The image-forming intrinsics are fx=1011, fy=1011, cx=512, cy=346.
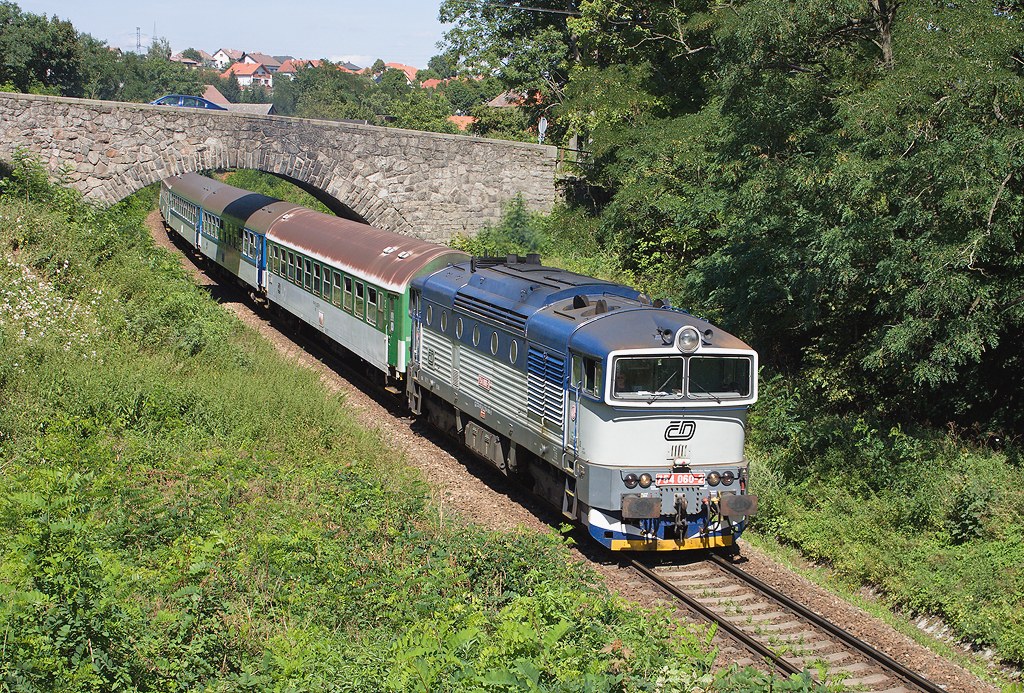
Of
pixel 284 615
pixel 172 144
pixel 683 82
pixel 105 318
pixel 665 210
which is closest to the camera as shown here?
pixel 284 615

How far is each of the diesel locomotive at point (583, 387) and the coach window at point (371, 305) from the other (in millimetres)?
112

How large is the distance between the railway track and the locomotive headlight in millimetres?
2784

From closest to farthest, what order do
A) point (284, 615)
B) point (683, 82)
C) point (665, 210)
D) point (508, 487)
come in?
1. point (284, 615)
2. point (508, 487)
3. point (665, 210)
4. point (683, 82)

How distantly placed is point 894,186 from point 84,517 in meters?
11.5

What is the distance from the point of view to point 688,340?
12.1 meters

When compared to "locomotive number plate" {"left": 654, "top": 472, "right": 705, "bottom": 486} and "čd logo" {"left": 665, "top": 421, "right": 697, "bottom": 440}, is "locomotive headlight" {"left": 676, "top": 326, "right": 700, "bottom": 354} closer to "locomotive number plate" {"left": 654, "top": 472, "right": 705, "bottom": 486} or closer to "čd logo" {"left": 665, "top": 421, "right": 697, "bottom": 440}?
"čd logo" {"left": 665, "top": 421, "right": 697, "bottom": 440}

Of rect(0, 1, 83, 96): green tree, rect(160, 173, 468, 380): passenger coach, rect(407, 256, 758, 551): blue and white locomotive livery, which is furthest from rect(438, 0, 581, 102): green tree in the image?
rect(0, 1, 83, 96): green tree

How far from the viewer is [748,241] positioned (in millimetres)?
19281

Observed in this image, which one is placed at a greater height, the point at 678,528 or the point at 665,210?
the point at 665,210

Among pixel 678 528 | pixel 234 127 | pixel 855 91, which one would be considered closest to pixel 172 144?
pixel 234 127

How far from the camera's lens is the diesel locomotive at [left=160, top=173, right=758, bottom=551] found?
478 inches

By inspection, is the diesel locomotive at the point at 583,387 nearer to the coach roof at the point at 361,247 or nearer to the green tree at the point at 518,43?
the coach roof at the point at 361,247

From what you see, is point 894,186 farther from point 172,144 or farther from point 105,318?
point 172,144

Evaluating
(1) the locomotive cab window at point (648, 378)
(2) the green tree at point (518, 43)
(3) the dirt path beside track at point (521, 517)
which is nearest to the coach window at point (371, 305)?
(3) the dirt path beside track at point (521, 517)
